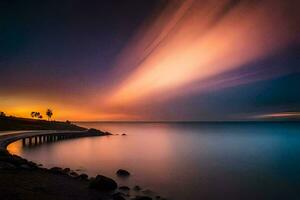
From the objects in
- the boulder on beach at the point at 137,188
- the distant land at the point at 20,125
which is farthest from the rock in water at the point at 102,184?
the distant land at the point at 20,125

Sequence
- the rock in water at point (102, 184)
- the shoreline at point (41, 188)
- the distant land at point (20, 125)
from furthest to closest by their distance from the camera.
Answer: the distant land at point (20, 125), the rock in water at point (102, 184), the shoreline at point (41, 188)

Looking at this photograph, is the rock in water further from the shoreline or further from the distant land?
the distant land

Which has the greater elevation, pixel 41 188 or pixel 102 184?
pixel 41 188

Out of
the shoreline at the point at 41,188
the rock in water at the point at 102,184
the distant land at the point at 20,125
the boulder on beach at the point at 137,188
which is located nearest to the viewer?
the shoreline at the point at 41,188

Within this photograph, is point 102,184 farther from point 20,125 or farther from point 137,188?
point 20,125

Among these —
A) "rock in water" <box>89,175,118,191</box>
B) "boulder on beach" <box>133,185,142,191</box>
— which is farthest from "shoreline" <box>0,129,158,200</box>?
"boulder on beach" <box>133,185,142,191</box>

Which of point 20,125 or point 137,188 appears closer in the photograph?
point 137,188

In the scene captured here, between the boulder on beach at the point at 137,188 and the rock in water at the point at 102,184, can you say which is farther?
the boulder on beach at the point at 137,188

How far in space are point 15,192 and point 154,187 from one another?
12493mm

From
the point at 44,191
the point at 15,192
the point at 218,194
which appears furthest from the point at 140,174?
the point at 15,192

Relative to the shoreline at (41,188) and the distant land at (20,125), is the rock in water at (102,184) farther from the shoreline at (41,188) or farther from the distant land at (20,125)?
the distant land at (20,125)

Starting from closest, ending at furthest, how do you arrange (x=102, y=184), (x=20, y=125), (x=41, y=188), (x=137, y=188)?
(x=41, y=188), (x=102, y=184), (x=137, y=188), (x=20, y=125)

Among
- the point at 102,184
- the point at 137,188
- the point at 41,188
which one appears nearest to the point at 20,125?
the point at 137,188

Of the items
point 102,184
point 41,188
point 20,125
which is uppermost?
point 20,125
